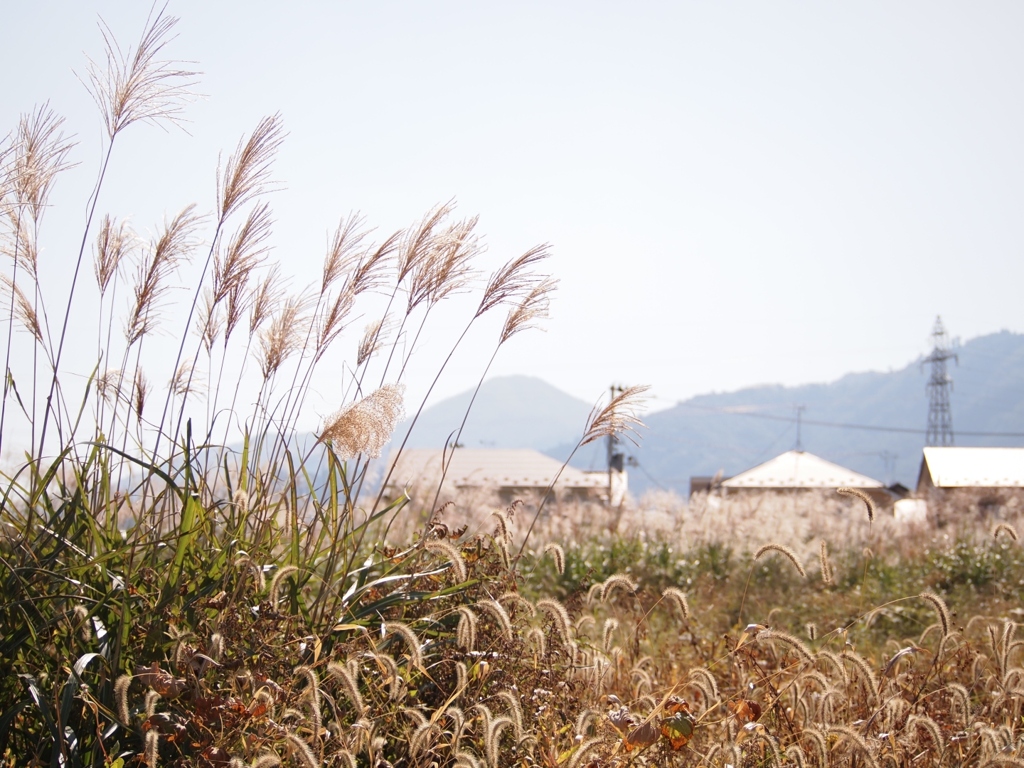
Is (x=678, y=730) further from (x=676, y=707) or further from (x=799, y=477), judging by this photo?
(x=799, y=477)

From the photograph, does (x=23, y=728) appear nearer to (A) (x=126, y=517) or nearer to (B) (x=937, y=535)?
(A) (x=126, y=517)

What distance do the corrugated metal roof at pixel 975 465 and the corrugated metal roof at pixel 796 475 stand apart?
10.7ft

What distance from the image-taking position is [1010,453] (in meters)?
23.9

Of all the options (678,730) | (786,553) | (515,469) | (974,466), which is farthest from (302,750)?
(515,469)

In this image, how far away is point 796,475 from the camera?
28734 mm

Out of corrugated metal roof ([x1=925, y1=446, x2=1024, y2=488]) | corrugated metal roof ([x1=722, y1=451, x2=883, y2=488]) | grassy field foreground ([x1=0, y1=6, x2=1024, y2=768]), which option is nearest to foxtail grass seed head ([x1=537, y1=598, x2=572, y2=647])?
grassy field foreground ([x1=0, y1=6, x2=1024, y2=768])

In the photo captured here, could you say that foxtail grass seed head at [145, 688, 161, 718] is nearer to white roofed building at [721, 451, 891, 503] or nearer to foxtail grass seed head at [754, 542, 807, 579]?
foxtail grass seed head at [754, 542, 807, 579]

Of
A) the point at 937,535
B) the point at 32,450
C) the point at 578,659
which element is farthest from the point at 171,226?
the point at 937,535

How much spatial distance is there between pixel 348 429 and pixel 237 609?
1.98 ft

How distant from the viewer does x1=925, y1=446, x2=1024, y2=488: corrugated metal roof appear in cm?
2119

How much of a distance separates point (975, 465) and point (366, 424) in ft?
75.6

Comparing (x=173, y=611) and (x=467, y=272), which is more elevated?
(x=467, y=272)

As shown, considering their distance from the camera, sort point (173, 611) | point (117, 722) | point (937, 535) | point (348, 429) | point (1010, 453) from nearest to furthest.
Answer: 1. point (117, 722)
2. point (173, 611)
3. point (348, 429)
4. point (937, 535)
5. point (1010, 453)

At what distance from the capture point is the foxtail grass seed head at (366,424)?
9.35ft
